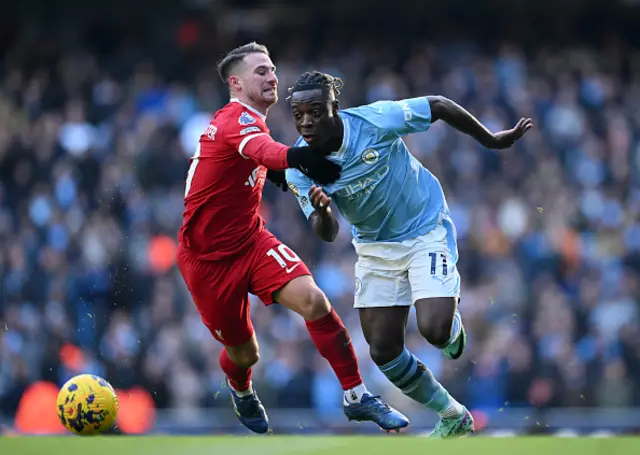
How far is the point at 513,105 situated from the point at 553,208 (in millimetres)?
2063

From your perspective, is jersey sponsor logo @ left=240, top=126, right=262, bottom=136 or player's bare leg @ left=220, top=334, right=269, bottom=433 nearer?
jersey sponsor logo @ left=240, top=126, right=262, bottom=136

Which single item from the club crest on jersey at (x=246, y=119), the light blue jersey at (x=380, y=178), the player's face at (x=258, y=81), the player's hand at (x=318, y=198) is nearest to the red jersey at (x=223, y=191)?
the club crest on jersey at (x=246, y=119)

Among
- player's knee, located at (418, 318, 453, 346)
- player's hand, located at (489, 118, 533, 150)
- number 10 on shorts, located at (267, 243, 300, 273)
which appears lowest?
player's knee, located at (418, 318, 453, 346)

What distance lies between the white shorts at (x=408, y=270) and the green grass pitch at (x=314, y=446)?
1.55m

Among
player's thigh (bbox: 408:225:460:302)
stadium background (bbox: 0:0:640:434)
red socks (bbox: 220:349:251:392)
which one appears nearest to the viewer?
player's thigh (bbox: 408:225:460:302)

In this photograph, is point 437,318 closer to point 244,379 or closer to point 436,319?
point 436,319

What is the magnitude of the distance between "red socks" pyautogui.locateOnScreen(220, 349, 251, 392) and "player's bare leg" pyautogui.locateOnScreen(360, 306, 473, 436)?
3.54ft

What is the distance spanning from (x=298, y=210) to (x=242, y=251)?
23.1 ft

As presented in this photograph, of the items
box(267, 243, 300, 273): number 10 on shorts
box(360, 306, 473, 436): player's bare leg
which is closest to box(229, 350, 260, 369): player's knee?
box(267, 243, 300, 273): number 10 on shorts

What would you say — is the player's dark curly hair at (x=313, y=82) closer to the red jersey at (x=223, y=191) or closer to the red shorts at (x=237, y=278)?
the red jersey at (x=223, y=191)

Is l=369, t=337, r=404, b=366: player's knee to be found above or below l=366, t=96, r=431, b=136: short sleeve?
below

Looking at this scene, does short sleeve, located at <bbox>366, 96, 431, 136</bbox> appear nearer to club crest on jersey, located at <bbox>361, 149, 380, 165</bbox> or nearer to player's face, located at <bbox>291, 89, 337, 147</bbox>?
club crest on jersey, located at <bbox>361, 149, 380, 165</bbox>

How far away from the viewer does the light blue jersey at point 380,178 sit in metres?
7.80

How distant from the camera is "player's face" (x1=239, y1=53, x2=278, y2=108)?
8.15 meters
